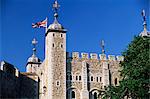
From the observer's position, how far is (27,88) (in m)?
49.7

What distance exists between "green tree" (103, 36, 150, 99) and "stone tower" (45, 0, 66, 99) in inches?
450

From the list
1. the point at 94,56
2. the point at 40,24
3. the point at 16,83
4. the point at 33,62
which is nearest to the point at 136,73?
the point at 94,56

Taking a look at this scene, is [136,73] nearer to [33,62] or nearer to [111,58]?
[111,58]

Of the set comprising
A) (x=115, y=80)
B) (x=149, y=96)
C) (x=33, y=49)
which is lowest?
(x=149, y=96)

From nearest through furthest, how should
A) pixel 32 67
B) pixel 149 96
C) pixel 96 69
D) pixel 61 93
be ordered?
pixel 149 96
pixel 61 93
pixel 96 69
pixel 32 67

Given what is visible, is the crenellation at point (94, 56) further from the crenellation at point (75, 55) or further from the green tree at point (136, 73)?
the green tree at point (136, 73)

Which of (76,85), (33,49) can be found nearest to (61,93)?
(76,85)

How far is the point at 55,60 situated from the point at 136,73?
14.4 meters

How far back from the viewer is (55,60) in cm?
4841

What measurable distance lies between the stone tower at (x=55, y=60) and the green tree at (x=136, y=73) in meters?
11.4

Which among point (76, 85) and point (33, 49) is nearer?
point (76, 85)

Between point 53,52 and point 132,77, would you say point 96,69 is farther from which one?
point 132,77

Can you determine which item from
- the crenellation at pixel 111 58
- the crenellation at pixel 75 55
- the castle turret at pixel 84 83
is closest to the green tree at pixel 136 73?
the castle turret at pixel 84 83

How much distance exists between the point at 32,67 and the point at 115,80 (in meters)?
10.3
